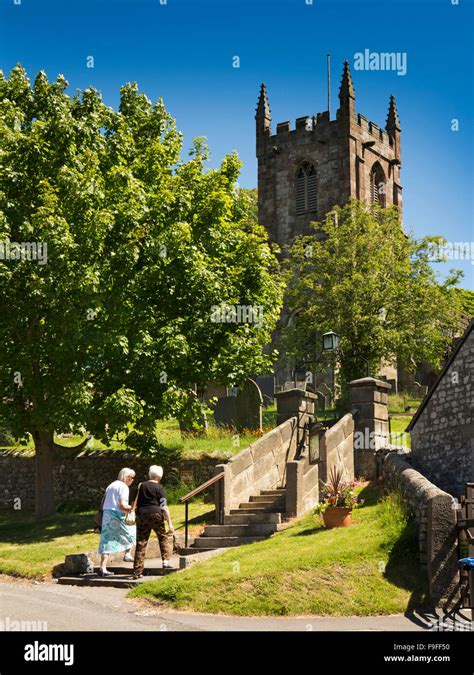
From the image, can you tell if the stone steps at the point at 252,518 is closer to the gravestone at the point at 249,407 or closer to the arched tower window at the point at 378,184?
the gravestone at the point at 249,407

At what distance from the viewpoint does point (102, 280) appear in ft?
65.3

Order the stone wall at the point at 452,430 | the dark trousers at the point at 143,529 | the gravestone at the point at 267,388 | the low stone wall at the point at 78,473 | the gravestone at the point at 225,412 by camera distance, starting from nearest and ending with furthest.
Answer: the dark trousers at the point at 143,529 → the stone wall at the point at 452,430 → the low stone wall at the point at 78,473 → the gravestone at the point at 225,412 → the gravestone at the point at 267,388

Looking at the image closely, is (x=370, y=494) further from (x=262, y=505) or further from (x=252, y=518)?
(x=252, y=518)

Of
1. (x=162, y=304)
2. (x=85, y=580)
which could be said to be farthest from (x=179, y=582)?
(x=162, y=304)

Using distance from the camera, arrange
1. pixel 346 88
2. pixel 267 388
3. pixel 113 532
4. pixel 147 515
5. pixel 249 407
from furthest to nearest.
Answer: pixel 346 88 → pixel 267 388 → pixel 249 407 → pixel 113 532 → pixel 147 515

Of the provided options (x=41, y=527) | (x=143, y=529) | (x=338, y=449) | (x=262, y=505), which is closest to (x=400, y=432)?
(x=338, y=449)

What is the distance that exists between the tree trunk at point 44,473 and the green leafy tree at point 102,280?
1.2 inches

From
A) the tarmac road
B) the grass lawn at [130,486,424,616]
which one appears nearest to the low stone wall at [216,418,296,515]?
the grass lawn at [130,486,424,616]

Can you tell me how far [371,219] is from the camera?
3756 centimetres

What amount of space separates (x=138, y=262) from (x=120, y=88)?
6235 millimetres

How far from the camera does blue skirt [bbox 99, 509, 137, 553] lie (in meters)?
13.9

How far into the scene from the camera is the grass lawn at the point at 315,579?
11.0m

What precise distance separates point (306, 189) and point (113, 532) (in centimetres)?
3735

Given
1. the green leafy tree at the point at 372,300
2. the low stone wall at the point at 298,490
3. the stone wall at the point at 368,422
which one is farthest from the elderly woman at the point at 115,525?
the green leafy tree at the point at 372,300
